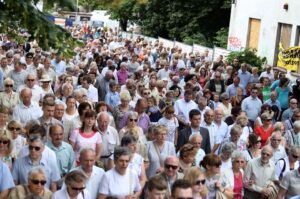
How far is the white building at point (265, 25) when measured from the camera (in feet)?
98.0

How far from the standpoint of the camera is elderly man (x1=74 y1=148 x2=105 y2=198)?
27.5 feet

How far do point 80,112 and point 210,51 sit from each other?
2184cm

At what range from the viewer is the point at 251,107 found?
15758 millimetres

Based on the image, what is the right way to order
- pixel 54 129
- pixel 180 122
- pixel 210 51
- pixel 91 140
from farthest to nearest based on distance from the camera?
pixel 210 51 < pixel 180 122 < pixel 91 140 < pixel 54 129

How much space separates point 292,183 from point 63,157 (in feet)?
9.44

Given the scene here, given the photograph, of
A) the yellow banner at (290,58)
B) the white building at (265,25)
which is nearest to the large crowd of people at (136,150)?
the yellow banner at (290,58)

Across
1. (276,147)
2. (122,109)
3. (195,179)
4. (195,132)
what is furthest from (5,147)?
(276,147)

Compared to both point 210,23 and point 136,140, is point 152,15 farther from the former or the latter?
point 136,140

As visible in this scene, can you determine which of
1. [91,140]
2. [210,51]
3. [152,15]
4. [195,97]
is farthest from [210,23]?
[91,140]

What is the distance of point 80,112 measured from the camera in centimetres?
1103

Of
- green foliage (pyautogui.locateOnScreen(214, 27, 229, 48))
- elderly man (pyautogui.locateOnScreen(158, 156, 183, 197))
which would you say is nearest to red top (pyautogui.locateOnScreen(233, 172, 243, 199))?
elderly man (pyautogui.locateOnScreen(158, 156, 183, 197))

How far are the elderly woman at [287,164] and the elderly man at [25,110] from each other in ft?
12.7

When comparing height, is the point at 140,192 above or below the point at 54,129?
below

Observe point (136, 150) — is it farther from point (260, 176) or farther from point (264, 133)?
point (264, 133)
